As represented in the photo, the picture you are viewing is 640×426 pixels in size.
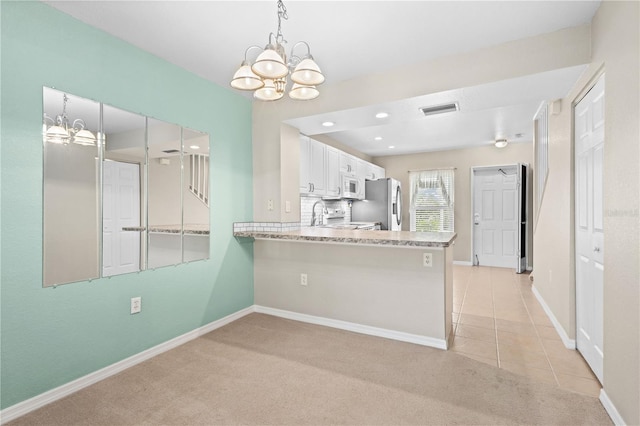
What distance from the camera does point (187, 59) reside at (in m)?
2.62

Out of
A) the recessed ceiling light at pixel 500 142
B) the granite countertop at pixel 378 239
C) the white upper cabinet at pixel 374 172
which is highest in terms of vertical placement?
the recessed ceiling light at pixel 500 142

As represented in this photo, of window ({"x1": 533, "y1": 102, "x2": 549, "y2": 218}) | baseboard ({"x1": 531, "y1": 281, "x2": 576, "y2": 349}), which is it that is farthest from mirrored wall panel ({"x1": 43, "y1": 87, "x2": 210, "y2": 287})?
window ({"x1": 533, "y1": 102, "x2": 549, "y2": 218})

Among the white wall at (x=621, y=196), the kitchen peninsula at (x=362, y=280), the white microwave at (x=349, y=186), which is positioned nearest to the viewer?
the white wall at (x=621, y=196)

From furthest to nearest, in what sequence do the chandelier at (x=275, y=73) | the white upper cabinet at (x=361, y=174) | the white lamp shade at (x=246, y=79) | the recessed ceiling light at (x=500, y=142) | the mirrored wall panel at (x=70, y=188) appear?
the white upper cabinet at (x=361, y=174), the recessed ceiling light at (x=500, y=142), the mirrored wall panel at (x=70, y=188), the white lamp shade at (x=246, y=79), the chandelier at (x=275, y=73)

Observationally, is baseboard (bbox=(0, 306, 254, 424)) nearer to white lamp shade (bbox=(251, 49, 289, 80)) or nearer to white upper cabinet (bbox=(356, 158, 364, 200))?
white lamp shade (bbox=(251, 49, 289, 80))

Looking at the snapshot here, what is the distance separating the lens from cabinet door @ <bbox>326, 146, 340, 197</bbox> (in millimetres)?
4785

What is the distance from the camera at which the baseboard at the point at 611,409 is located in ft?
5.39

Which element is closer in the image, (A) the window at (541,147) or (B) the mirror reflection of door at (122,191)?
(B) the mirror reflection of door at (122,191)

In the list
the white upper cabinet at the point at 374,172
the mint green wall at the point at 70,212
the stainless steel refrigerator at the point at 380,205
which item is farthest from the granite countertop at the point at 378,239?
the white upper cabinet at the point at 374,172

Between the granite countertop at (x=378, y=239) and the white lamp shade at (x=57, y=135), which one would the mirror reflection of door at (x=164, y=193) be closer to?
the white lamp shade at (x=57, y=135)

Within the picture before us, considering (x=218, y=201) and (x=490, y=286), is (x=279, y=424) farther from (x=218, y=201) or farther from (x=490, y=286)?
(x=490, y=286)

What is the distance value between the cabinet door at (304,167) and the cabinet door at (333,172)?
0.63m

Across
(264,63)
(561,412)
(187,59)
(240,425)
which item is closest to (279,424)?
(240,425)

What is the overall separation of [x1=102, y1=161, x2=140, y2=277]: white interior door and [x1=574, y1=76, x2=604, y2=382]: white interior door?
3280 millimetres
